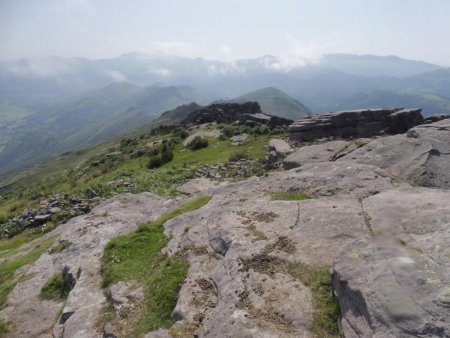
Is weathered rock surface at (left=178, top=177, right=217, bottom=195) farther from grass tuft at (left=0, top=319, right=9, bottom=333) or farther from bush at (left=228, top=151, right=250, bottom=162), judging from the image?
grass tuft at (left=0, top=319, right=9, bottom=333)

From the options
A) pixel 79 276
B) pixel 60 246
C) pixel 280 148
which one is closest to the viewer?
pixel 79 276

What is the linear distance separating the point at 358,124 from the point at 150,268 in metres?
45.9

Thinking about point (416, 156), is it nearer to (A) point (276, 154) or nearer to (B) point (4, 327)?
(B) point (4, 327)

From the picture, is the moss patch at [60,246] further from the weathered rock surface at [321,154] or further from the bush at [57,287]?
the weathered rock surface at [321,154]

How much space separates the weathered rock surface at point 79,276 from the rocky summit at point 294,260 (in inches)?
2.9

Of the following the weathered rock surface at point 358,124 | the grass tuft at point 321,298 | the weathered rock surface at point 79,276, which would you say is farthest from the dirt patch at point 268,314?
the weathered rock surface at point 358,124

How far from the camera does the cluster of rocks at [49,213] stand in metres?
35.7

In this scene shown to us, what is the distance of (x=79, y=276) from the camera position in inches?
704

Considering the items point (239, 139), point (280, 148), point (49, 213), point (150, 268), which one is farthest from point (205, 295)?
point (239, 139)

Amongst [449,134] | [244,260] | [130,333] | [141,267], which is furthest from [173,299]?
[449,134]

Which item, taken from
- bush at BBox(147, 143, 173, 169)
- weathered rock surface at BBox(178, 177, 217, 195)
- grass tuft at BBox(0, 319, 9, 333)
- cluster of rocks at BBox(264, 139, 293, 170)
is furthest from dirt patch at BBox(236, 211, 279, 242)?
bush at BBox(147, 143, 173, 169)

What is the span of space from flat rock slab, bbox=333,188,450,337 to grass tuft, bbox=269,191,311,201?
15.8 feet

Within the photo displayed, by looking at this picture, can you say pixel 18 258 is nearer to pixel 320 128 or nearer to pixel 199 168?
pixel 199 168

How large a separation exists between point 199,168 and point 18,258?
2623 cm
